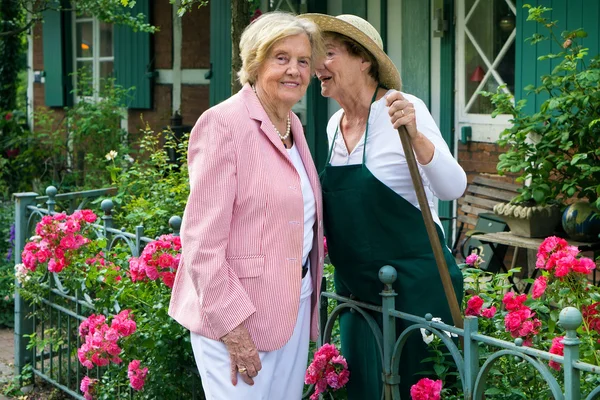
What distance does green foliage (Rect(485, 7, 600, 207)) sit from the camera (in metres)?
5.34

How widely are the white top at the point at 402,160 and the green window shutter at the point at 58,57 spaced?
9896 mm

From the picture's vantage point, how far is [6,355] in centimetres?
591

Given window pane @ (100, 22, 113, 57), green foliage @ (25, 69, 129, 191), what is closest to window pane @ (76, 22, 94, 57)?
window pane @ (100, 22, 113, 57)

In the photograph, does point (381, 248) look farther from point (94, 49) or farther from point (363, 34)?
point (94, 49)

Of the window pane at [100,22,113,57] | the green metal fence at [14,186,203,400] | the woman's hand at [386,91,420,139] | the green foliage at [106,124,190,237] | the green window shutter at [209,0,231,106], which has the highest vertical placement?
the window pane at [100,22,113,57]

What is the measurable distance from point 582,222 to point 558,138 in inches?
20.5

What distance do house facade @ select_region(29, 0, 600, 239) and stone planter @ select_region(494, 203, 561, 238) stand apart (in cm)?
81

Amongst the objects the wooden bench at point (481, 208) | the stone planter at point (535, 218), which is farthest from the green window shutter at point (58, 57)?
the stone planter at point (535, 218)

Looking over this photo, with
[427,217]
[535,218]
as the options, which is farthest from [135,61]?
[427,217]

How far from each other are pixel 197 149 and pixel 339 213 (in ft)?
1.71

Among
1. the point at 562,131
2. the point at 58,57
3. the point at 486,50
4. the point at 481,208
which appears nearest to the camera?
the point at 562,131

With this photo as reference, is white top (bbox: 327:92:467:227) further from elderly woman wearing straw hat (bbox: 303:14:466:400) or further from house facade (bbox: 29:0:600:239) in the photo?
house facade (bbox: 29:0:600:239)

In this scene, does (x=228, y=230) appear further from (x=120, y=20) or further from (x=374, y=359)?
(x=120, y=20)

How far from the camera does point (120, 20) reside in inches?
307
